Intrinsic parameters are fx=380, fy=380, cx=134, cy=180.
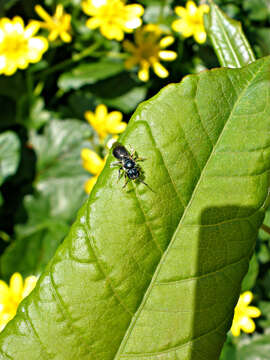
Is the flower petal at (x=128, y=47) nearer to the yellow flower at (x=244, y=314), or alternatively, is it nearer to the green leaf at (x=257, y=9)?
the green leaf at (x=257, y=9)

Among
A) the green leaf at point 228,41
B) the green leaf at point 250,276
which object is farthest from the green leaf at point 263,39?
the green leaf at point 250,276

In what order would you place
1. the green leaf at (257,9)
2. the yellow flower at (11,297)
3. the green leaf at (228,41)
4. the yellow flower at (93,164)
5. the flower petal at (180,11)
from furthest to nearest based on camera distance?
the green leaf at (257,9) → the flower petal at (180,11) → the yellow flower at (93,164) → the yellow flower at (11,297) → the green leaf at (228,41)

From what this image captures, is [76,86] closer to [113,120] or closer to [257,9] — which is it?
[113,120]

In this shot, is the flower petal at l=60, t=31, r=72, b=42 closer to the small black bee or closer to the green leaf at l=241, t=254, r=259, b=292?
the small black bee

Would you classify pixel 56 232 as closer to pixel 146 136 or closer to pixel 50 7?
pixel 146 136

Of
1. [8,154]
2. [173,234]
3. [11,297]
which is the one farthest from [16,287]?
[173,234]

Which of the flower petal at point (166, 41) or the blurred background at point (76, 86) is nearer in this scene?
the blurred background at point (76, 86)

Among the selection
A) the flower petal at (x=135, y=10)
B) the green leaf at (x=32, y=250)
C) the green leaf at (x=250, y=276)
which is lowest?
the green leaf at (x=250, y=276)
